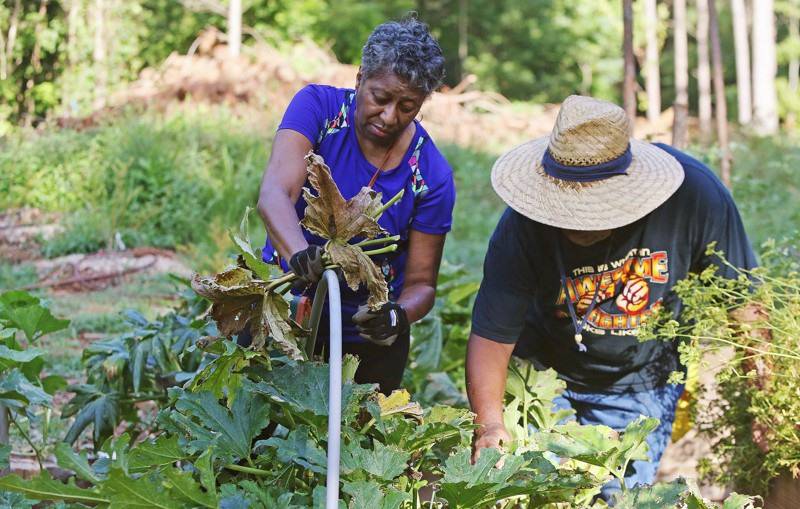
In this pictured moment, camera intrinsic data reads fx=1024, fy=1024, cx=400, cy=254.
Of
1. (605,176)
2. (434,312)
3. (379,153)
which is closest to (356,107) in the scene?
(379,153)

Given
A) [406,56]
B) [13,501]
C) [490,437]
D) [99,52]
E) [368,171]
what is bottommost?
[99,52]

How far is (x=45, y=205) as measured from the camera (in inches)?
339

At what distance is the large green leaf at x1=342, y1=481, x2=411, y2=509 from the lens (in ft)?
5.55

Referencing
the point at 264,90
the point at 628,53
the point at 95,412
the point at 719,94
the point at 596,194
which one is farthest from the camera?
the point at 264,90

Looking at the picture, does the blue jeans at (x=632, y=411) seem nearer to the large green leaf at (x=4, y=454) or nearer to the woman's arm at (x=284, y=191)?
the woman's arm at (x=284, y=191)

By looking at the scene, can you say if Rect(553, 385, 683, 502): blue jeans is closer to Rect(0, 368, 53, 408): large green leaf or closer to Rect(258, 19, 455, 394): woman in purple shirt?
Rect(258, 19, 455, 394): woman in purple shirt

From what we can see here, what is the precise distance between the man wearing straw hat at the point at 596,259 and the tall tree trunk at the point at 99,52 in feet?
37.4

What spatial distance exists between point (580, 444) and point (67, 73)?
12742mm

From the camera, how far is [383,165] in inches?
105

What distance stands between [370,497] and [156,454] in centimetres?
42

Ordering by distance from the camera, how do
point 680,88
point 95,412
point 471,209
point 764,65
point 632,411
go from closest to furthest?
point 632,411, point 95,412, point 680,88, point 471,209, point 764,65

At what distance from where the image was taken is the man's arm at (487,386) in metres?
2.52

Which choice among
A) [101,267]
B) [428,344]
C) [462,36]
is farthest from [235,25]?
[428,344]

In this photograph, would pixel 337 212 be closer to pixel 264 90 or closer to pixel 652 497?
pixel 652 497
